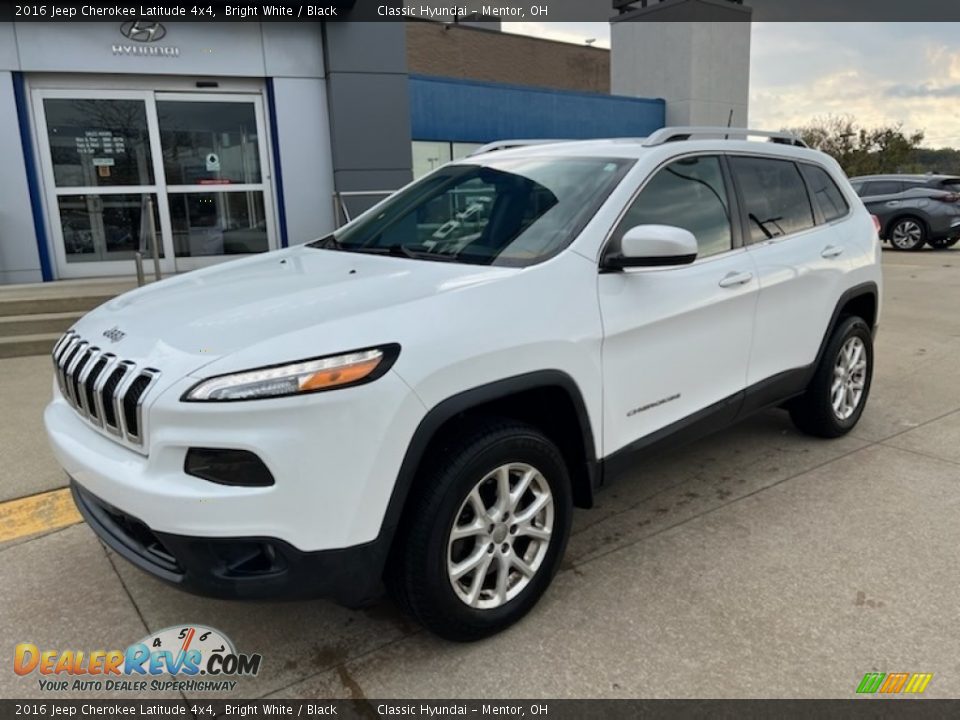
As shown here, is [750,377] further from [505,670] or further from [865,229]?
[505,670]

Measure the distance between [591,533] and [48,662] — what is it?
2.24m

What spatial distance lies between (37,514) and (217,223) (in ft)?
23.4

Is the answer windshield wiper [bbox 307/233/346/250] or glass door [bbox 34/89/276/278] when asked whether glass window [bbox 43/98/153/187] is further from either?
windshield wiper [bbox 307/233/346/250]

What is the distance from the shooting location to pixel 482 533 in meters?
2.58

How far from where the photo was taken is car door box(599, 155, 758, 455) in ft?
9.77

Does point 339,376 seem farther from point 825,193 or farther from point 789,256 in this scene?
point 825,193

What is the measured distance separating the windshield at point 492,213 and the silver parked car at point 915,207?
15548 millimetres

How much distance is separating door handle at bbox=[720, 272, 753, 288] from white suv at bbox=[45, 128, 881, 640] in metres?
0.02

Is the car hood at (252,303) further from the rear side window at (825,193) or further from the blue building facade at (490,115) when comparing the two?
the blue building facade at (490,115)

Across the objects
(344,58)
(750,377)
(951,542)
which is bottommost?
(951,542)

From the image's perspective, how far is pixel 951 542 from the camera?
10.9ft

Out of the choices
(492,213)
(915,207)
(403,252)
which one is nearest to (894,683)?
(492,213)

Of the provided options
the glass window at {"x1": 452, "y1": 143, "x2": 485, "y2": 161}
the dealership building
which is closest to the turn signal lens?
the dealership building

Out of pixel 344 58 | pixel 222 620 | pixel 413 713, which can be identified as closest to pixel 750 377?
pixel 413 713
